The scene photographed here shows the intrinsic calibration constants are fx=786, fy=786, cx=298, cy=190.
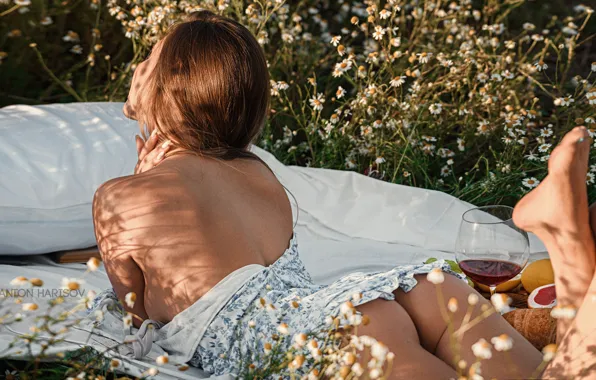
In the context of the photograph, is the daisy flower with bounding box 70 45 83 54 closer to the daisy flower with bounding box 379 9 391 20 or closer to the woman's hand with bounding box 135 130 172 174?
the daisy flower with bounding box 379 9 391 20

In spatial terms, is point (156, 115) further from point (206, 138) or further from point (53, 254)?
point (53, 254)

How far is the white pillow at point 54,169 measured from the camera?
246cm

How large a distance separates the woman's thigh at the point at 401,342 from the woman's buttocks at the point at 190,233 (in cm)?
35

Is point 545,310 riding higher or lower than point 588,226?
lower

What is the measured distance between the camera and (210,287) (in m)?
1.77

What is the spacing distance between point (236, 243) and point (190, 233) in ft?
0.38

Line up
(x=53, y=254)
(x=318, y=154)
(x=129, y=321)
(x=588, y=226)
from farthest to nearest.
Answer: (x=318, y=154) → (x=53, y=254) → (x=588, y=226) → (x=129, y=321)

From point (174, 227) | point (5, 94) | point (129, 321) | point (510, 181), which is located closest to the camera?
point (129, 321)

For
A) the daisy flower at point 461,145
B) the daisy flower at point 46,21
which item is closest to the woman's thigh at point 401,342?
the daisy flower at point 461,145

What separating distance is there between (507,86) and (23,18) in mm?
2397

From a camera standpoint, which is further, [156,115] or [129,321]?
[156,115]

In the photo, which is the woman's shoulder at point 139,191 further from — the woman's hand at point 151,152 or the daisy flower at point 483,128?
the daisy flower at point 483,128

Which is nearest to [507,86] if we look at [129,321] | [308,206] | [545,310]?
[308,206]

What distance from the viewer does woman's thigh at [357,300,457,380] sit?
1.57 meters
